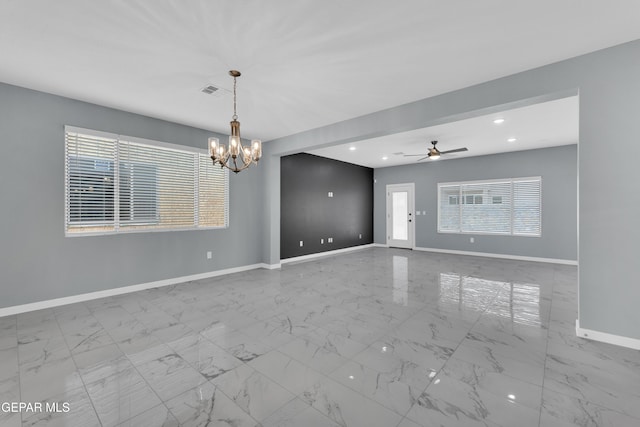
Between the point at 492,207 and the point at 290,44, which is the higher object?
the point at 290,44

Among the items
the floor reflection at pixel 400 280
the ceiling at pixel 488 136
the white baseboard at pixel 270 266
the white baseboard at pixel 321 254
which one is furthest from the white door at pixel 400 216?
the white baseboard at pixel 270 266

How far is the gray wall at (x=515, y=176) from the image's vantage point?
6414 mm

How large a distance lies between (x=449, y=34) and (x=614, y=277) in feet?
9.03

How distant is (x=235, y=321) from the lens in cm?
311

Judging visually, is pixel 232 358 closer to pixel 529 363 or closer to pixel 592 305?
pixel 529 363

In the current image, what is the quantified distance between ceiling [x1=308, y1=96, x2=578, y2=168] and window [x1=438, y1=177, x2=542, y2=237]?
0.92 m

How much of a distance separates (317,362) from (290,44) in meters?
2.83

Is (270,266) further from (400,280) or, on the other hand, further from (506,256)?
Answer: (506,256)

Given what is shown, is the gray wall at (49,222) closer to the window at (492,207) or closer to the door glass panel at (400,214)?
the door glass panel at (400,214)

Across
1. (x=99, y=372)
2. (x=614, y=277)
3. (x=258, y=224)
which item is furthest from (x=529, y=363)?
(x=258, y=224)

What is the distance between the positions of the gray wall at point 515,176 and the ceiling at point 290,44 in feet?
16.6

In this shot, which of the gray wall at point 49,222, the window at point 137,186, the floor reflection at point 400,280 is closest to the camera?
the gray wall at point 49,222

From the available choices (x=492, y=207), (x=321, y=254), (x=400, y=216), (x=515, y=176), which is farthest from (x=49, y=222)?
(x=515, y=176)

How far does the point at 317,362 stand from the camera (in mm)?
2256
